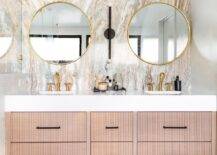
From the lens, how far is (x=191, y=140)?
Result: 3.10 meters

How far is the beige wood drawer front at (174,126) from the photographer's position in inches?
121

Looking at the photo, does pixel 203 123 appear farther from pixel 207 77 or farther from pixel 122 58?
pixel 122 58

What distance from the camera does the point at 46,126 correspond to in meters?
2.99

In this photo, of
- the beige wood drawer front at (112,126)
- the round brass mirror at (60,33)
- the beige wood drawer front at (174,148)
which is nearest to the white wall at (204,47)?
the beige wood drawer front at (174,148)

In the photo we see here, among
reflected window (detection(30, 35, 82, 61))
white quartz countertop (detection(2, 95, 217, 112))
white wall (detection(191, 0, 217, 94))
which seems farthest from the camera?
reflected window (detection(30, 35, 82, 61))

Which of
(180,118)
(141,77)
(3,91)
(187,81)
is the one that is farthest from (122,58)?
(3,91)

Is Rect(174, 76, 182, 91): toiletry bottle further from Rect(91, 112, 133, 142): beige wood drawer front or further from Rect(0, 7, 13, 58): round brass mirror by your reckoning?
Rect(0, 7, 13, 58): round brass mirror

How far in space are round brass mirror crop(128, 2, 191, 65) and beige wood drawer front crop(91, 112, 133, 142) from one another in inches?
39.2

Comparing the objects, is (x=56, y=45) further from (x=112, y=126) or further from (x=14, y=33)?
(x=112, y=126)

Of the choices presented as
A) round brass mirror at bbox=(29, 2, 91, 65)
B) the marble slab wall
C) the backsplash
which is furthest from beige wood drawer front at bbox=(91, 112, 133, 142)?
the marble slab wall

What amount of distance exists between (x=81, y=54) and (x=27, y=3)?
0.75 metres

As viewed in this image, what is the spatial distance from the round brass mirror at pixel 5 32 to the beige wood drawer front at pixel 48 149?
3.64 ft

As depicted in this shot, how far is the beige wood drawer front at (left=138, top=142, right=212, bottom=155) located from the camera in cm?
308

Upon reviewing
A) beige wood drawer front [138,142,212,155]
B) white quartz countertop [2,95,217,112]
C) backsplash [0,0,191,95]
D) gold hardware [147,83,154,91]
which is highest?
backsplash [0,0,191,95]
